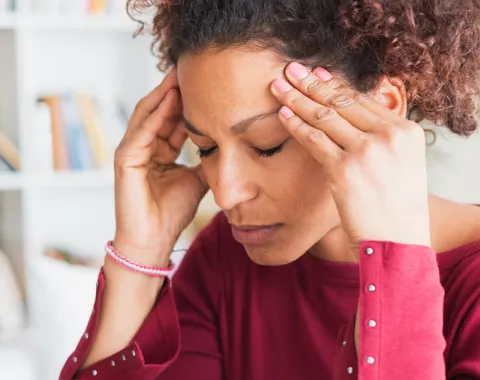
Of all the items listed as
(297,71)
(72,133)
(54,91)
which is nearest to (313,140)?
(297,71)

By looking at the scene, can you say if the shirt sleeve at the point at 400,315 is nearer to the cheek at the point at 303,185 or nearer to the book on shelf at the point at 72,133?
the cheek at the point at 303,185

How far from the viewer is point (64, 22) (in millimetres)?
2676

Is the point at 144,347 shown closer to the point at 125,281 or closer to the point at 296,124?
the point at 125,281

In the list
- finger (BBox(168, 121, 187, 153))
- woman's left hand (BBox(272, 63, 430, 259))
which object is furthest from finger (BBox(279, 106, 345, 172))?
finger (BBox(168, 121, 187, 153))

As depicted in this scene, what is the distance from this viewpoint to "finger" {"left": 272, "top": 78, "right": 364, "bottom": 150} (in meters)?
0.96

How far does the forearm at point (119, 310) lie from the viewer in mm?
1264

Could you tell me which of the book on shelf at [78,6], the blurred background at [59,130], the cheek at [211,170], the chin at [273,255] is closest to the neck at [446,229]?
the chin at [273,255]

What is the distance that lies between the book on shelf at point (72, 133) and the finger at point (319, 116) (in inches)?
71.9

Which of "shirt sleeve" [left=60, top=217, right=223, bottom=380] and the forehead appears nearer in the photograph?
the forehead

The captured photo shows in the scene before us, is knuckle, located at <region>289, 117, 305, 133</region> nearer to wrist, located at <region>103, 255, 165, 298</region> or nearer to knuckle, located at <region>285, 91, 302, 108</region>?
knuckle, located at <region>285, 91, 302, 108</region>

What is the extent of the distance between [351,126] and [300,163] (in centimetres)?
12

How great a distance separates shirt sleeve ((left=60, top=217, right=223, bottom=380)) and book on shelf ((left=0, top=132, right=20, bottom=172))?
148 centimetres

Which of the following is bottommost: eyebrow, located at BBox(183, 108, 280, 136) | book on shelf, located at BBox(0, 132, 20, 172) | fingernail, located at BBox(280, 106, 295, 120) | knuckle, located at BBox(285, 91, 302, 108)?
book on shelf, located at BBox(0, 132, 20, 172)

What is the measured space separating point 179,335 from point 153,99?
15.5 inches
